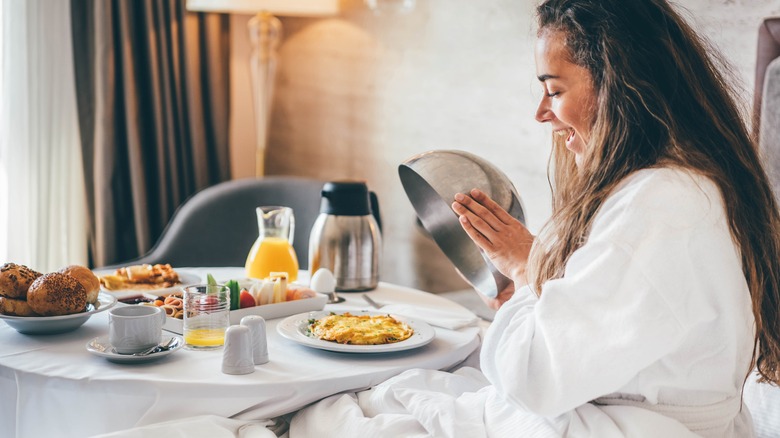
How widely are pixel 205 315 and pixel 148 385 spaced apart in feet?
0.72

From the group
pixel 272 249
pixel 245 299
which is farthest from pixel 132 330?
pixel 272 249

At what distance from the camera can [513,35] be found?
262cm

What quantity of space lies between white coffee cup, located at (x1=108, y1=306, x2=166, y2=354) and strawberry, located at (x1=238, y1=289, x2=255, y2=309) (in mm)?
264

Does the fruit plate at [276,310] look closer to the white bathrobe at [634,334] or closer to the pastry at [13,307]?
the pastry at [13,307]

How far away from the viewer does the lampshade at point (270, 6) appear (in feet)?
9.63

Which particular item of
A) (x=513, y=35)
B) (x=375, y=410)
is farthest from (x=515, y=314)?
(x=513, y=35)

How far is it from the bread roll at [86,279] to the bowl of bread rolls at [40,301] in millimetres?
28

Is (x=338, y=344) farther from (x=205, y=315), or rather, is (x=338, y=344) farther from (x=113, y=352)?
(x=113, y=352)

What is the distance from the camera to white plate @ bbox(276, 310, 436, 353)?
1.45 meters

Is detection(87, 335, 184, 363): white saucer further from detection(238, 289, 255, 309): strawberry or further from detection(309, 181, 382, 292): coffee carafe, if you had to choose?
detection(309, 181, 382, 292): coffee carafe

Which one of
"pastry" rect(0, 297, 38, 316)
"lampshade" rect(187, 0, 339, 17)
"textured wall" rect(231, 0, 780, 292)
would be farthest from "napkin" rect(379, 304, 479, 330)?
"lampshade" rect(187, 0, 339, 17)

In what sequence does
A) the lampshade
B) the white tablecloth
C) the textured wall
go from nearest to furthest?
the white tablecloth → the textured wall → the lampshade

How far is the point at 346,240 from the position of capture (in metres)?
2.00

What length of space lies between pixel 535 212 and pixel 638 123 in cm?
146
